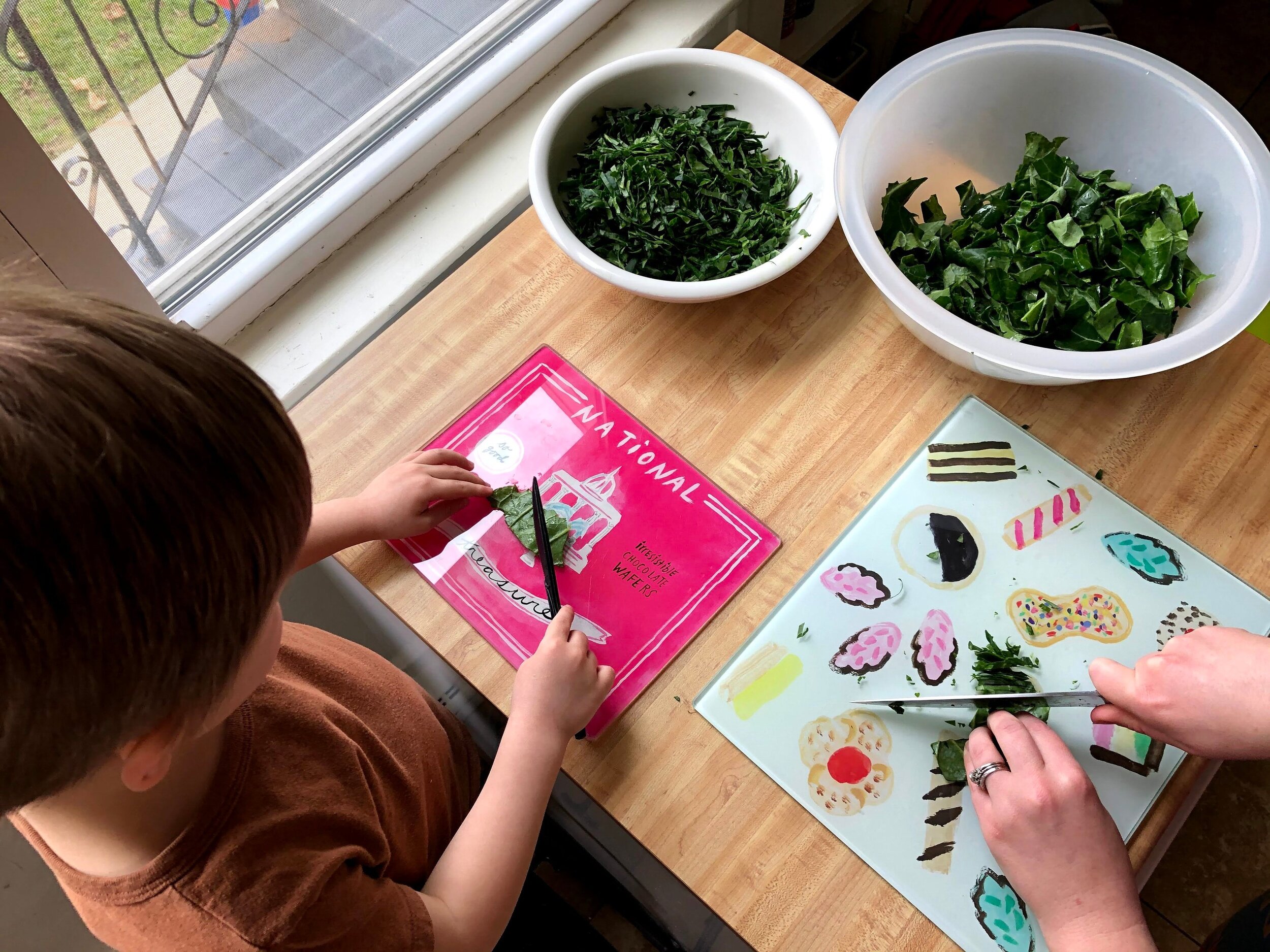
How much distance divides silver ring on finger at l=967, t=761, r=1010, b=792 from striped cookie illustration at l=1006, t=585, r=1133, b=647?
0.35 feet

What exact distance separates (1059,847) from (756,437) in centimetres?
39

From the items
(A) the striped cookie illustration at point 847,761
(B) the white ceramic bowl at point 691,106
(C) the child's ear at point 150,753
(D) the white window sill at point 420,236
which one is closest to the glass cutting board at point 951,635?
(A) the striped cookie illustration at point 847,761

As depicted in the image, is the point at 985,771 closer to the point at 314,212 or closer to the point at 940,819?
the point at 940,819

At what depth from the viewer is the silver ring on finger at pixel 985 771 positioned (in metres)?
0.65

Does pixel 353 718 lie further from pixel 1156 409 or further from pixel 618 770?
pixel 1156 409

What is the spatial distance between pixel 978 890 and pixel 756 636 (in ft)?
0.78

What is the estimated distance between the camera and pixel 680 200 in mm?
835

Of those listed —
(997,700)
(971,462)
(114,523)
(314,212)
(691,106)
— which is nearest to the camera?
(114,523)

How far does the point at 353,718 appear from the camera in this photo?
70cm

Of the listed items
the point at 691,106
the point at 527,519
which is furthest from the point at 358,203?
the point at 527,519

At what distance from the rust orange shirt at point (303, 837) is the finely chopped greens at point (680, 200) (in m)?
0.46

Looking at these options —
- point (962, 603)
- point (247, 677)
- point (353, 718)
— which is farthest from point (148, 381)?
point (962, 603)

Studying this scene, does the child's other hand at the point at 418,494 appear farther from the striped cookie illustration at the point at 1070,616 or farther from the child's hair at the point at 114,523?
the striped cookie illustration at the point at 1070,616

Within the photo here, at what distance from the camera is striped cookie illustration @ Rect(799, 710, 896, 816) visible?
0.66 meters
